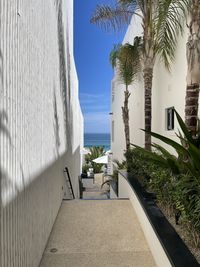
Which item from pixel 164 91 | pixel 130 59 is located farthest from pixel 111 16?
pixel 164 91

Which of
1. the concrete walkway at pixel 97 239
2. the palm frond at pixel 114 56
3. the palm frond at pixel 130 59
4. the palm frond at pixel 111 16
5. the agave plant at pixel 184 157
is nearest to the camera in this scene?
the agave plant at pixel 184 157

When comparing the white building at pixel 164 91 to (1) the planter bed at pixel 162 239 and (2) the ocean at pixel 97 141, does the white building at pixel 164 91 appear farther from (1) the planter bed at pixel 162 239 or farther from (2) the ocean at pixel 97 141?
(2) the ocean at pixel 97 141

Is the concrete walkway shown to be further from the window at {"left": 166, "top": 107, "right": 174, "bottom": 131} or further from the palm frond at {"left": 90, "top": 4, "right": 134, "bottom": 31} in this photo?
the palm frond at {"left": 90, "top": 4, "right": 134, "bottom": 31}

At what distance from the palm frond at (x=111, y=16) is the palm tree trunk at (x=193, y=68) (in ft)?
11.7

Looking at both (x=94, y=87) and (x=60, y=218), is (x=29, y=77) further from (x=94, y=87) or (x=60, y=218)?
(x=94, y=87)

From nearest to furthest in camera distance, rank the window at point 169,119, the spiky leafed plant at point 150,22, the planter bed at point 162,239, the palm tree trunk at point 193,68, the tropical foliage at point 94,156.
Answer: the planter bed at point 162,239, the palm tree trunk at point 193,68, the spiky leafed plant at point 150,22, the window at point 169,119, the tropical foliage at point 94,156

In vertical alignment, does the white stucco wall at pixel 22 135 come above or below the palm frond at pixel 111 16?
below

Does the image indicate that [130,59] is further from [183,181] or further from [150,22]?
[183,181]

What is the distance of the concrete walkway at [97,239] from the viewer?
3.40 m

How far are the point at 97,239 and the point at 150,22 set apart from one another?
5361 millimetres

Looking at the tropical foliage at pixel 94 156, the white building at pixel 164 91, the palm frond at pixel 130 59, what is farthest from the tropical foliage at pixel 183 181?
the tropical foliage at pixel 94 156

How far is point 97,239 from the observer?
4059mm

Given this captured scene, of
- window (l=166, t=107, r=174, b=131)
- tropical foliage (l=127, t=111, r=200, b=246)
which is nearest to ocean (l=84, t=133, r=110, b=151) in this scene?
window (l=166, t=107, r=174, b=131)

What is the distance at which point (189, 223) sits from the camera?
2.87 m
